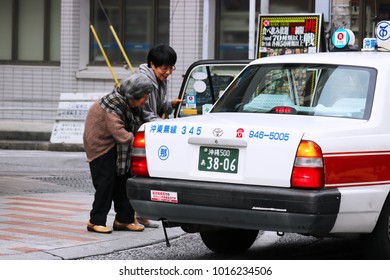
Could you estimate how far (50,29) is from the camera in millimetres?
24266

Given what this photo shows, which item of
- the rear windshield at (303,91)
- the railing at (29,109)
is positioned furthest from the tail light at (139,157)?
the railing at (29,109)

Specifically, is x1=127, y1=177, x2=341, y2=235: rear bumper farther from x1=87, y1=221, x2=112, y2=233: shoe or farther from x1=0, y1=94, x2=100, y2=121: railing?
x1=0, y1=94, x2=100, y2=121: railing

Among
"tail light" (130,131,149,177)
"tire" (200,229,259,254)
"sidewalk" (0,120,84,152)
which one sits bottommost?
"sidewalk" (0,120,84,152)

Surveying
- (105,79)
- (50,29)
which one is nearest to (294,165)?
(105,79)

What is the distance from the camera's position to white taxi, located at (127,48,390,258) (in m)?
7.09

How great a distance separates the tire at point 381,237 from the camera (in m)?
7.49

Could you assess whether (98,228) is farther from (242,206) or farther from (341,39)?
(341,39)

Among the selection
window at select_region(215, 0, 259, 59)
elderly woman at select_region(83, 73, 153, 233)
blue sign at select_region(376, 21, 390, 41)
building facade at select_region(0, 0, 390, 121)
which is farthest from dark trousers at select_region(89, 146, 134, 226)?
window at select_region(215, 0, 259, 59)

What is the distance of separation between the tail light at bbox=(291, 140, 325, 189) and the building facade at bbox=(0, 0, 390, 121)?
13.2 m

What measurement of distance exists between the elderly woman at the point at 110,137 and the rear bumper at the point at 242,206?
152 centimetres

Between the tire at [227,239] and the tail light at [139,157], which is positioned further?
the tire at [227,239]

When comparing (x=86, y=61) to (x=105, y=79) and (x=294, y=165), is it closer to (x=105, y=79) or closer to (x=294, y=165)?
(x=105, y=79)

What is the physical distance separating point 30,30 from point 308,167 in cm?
1828

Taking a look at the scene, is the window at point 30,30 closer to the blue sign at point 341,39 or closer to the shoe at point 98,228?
the blue sign at point 341,39
